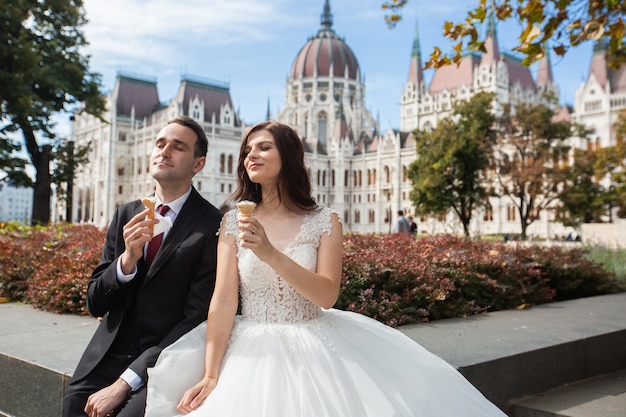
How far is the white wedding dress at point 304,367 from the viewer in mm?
1846

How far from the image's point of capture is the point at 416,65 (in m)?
67.2

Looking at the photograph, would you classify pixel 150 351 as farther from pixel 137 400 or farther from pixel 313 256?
pixel 313 256

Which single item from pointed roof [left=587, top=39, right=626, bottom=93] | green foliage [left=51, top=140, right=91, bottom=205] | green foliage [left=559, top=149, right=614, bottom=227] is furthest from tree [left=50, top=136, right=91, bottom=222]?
pointed roof [left=587, top=39, right=626, bottom=93]

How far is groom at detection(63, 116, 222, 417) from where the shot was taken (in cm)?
224

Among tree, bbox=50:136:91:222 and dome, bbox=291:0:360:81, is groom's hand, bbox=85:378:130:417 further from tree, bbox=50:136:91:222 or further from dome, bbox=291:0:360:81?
dome, bbox=291:0:360:81

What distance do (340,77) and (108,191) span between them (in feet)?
108

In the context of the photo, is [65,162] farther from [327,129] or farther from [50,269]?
[327,129]

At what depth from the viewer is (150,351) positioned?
2.15 metres

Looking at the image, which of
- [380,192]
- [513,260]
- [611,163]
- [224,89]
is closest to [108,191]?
[224,89]

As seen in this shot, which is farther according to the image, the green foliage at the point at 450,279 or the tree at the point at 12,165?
the tree at the point at 12,165

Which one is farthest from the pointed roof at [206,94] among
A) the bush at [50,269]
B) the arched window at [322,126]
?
the bush at [50,269]

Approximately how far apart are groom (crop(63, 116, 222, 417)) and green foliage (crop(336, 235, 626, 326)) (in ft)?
5.25

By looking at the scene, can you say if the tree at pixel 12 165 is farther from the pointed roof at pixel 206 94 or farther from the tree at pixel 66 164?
the pointed roof at pixel 206 94

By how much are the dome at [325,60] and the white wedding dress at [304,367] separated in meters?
72.5
